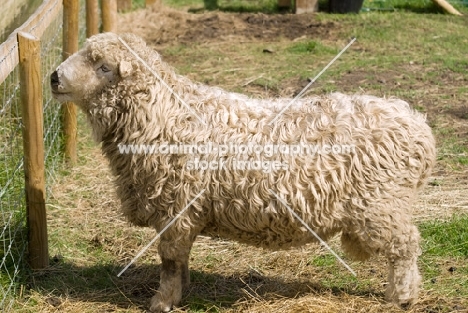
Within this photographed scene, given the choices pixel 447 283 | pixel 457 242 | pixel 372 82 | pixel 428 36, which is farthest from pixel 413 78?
pixel 447 283

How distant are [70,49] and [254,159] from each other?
309cm

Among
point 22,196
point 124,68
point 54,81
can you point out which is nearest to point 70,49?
point 22,196

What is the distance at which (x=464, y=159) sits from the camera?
264 inches

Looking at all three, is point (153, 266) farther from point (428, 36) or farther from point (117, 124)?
point (428, 36)

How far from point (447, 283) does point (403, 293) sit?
477mm

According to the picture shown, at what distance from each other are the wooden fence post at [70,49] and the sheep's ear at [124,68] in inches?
94.5

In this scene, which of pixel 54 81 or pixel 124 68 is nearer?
pixel 124 68

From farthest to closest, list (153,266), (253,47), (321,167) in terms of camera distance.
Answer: (253,47) → (153,266) → (321,167)

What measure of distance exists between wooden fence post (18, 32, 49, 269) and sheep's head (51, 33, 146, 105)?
1.37 feet

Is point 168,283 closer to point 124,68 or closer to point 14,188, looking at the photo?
point 124,68

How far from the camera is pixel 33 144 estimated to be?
15.7 ft

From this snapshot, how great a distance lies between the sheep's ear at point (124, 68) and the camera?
13.9 ft

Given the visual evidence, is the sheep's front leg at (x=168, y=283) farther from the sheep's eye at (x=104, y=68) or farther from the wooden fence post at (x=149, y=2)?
the wooden fence post at (x=149, y=2)

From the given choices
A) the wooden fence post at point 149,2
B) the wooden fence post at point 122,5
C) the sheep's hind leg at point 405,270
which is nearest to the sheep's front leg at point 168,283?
the sheep's hind leg at point 405,270
